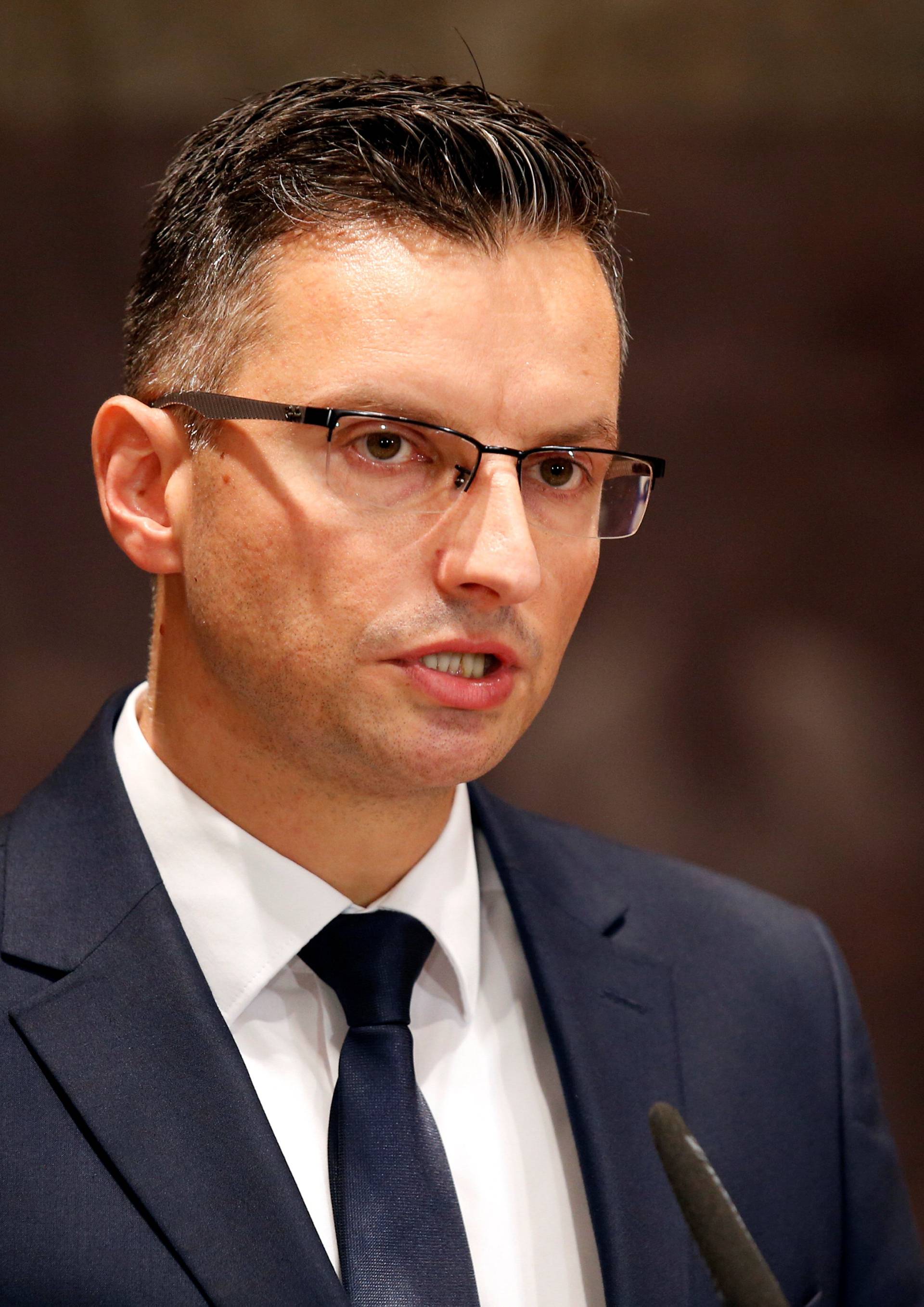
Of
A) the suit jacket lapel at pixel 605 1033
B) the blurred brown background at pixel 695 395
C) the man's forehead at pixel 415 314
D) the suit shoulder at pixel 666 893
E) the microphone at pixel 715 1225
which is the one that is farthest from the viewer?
the blurred brown background at pixel 695 395

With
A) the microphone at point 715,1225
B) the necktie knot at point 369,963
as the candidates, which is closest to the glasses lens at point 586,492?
the necktie knot at point 369,963

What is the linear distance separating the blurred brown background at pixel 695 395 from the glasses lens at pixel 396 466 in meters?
0.78

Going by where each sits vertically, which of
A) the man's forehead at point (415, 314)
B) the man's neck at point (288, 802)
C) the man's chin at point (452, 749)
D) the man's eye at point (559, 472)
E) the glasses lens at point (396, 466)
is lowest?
the man's neck at point (288, 802)

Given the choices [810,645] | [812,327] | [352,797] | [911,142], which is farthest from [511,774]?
[911,142]

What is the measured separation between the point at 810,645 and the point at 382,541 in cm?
102

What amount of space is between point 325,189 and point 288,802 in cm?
64

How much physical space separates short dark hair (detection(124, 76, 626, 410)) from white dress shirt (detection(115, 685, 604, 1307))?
0.47 m

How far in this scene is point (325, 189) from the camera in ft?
4.30

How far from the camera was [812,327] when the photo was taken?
A: 2.01 meters

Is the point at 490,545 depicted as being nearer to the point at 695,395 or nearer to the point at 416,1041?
the point at 416,1041

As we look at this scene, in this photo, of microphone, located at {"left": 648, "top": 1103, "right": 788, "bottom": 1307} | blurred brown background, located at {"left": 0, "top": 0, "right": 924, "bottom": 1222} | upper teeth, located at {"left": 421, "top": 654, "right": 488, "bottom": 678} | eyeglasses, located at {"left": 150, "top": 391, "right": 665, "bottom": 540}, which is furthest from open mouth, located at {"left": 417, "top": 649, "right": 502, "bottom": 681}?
blurred brown background, located at {"left": 0, "top": 0, "right": 924, "bottom": 1222}

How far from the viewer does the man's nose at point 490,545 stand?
4.08 ft

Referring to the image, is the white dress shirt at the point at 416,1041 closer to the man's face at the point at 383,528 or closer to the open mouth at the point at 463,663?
the man's face at the point at 383,528

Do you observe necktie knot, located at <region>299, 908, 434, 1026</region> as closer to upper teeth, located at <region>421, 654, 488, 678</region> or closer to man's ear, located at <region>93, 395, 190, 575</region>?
upper teeth, located at <region>421, 654, 488, 678</region>
